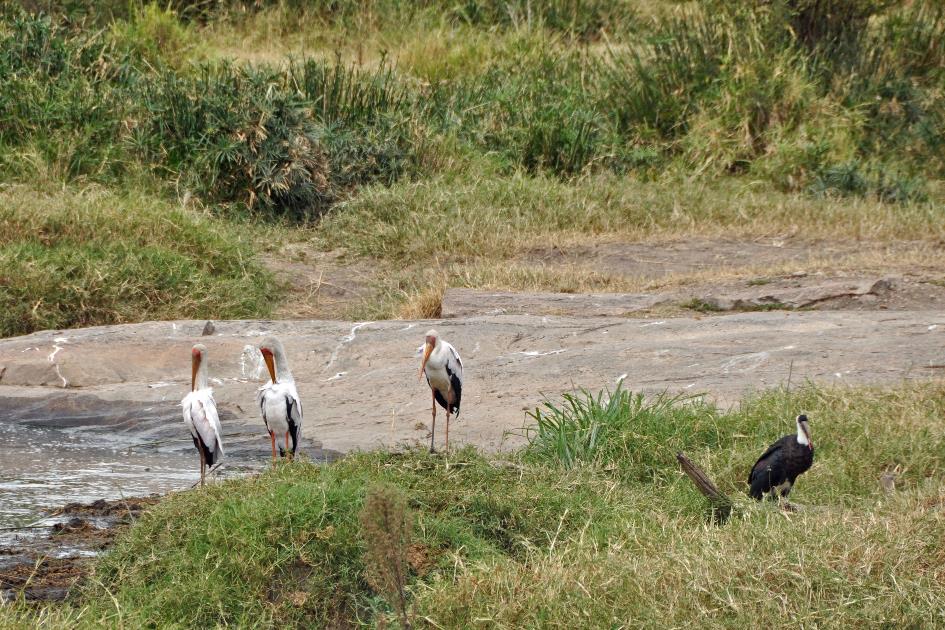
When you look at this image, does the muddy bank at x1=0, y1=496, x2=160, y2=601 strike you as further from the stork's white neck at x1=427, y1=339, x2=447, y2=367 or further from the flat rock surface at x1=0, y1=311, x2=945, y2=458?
the stork's white neck at x1=427, y1=339, x2=447, y2=367

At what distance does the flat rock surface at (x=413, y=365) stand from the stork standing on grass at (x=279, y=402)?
67cm

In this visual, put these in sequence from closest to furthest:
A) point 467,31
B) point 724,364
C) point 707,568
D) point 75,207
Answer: point 707,568, point 724,364, point 75,207, point 467,31

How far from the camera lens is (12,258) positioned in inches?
355

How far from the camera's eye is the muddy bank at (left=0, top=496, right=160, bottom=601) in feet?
14.8

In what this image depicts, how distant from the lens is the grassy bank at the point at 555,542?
12.6ft

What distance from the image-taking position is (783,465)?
4973mm

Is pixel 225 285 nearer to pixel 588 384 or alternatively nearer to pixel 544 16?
pixel 588 384

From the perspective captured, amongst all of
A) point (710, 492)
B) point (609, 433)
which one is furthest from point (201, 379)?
point (710, 492)

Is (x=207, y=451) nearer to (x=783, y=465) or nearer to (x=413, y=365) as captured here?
(x=413, y=365)

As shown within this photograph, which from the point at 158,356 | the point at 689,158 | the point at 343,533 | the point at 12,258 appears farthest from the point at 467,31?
the point at 343,533

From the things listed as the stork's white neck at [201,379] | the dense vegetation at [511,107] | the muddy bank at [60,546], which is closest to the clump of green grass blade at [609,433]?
the stork's white neck at [201,379]

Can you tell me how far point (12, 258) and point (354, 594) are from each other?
565 cm

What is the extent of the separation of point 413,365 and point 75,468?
6.46 feet

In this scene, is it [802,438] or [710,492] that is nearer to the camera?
[710,492]
